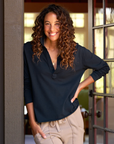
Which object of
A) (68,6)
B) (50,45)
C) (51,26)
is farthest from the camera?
(68,6)

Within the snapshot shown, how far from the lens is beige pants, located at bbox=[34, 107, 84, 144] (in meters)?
1.80

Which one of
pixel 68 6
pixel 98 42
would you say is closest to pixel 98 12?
pixel 98 42

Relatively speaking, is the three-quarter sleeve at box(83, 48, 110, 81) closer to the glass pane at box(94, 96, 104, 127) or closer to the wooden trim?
the glass pane at box(94, 96, 104, 127)

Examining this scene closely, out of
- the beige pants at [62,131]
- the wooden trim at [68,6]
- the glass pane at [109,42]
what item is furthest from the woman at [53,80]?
the wooden trim at [68,6]

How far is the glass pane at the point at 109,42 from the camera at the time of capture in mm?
2709

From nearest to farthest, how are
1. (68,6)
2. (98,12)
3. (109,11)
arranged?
(109,11), (98,12), (68,6)

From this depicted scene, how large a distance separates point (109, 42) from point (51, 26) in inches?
43.7

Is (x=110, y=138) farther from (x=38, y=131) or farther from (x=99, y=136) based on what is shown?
(x=38, y=131)

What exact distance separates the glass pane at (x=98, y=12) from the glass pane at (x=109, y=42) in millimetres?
138

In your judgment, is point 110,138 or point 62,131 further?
point 110,138

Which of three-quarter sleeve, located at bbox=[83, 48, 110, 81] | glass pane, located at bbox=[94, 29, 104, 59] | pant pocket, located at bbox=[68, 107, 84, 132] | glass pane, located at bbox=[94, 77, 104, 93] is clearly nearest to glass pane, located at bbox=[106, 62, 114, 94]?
glass pane, located at bbox=[94, 77, 104, 93]

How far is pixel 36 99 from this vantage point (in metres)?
1.84

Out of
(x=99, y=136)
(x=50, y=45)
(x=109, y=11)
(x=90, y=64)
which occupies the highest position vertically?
(x=109, y=11)

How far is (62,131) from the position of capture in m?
1.82
